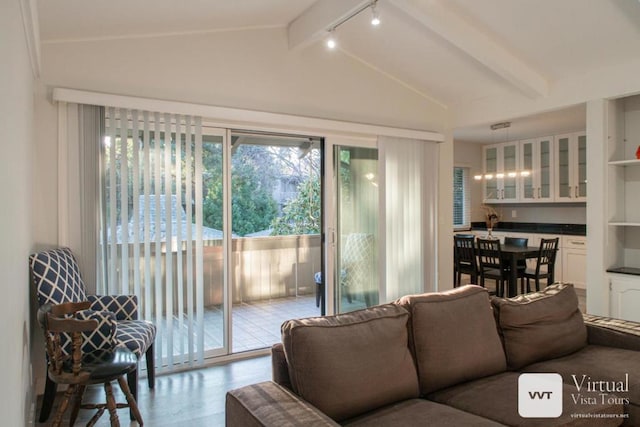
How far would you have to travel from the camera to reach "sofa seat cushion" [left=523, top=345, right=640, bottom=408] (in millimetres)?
2084

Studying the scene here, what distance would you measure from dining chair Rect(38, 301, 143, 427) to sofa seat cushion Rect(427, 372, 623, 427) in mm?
1731

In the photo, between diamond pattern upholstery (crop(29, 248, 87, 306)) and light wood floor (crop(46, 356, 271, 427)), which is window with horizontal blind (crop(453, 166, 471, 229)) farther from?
diamond pattern upholstery (crop(29, 248, 87, 306))

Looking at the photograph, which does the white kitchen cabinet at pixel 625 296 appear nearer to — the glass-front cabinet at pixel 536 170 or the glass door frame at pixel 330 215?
the glass door frame at pixel 330 215

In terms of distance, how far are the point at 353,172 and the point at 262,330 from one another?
205 centimetres

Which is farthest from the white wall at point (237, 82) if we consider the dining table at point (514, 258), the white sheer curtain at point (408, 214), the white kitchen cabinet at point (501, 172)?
the white kitchen cabinet at point (501, 172)

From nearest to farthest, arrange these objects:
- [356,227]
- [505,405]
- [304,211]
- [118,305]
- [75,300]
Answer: [505,405]
[75,300]
[118,305]
[356,227]
[304,211]

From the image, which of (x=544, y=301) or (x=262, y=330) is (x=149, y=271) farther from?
(x=544, y=301)

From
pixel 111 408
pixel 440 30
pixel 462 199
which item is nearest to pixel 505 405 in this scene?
pixel 111 408

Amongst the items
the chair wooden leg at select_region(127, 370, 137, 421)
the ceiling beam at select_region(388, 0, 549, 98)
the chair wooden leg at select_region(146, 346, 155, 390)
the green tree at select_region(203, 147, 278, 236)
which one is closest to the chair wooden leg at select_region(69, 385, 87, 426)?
the chair wooden leg at select_region(127, 370, 137, 421)

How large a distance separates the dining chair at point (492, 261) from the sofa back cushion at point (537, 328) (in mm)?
2943

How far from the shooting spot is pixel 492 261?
5727 millimetres

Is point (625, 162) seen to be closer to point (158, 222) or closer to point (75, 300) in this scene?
point (158, 222)

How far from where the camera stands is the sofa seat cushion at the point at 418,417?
1.73 m

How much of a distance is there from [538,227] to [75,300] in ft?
23.8
